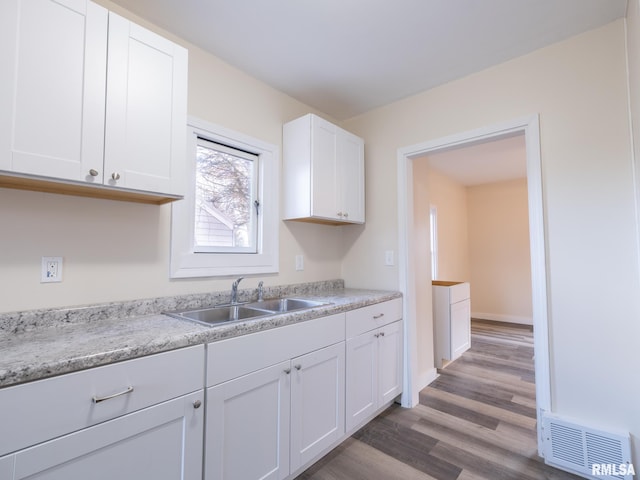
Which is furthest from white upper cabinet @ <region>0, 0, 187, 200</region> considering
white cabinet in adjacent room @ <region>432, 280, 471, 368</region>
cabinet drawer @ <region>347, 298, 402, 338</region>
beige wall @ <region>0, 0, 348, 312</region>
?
white cabinet in adjacent room @ <region>432, 280, 471, 368</region>

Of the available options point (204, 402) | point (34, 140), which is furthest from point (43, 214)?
point (204, 402)

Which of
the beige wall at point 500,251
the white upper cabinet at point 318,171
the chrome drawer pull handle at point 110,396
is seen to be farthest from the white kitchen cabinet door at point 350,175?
the beige wall at point 500,251

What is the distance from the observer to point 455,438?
2.02 m

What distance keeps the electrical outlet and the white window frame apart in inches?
19.3

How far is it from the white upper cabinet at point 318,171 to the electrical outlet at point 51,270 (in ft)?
4.55

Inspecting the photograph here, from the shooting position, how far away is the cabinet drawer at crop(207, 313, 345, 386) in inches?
48.7

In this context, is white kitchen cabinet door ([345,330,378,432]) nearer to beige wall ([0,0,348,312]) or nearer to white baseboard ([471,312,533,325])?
beige wall ([0,0,348,312])

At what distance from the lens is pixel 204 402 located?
3.91ft

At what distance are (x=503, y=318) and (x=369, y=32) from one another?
539cm

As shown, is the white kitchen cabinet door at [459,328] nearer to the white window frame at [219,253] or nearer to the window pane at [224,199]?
the white window frame at [219,253]

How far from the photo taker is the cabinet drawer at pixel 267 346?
1237 mm

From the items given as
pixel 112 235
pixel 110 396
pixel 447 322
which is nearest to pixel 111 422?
pixel 110 396

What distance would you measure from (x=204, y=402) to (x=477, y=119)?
2.39 meters

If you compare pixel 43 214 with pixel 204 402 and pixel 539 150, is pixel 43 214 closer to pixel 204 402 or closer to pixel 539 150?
pixel 204 402
